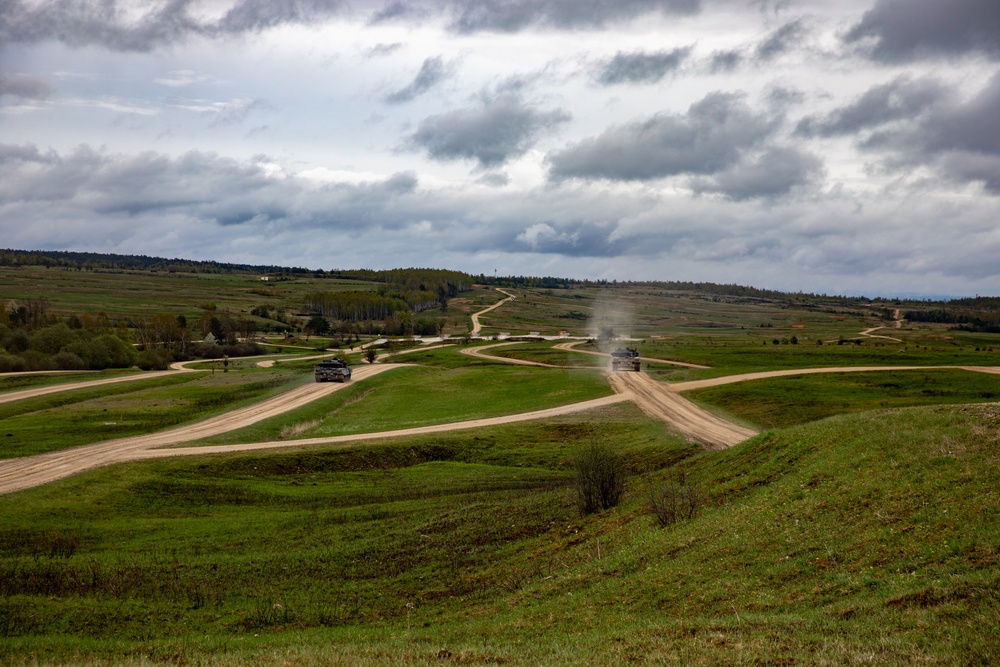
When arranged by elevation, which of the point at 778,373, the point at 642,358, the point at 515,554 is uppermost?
the point at 778,373

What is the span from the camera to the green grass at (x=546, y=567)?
1250 cm

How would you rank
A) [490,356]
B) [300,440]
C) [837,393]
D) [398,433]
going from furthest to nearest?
[490,356], [837,393], [398,433], [300,440]

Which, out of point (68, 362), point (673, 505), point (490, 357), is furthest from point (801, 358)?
point (68, 362)

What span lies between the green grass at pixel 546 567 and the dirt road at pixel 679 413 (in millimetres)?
7940

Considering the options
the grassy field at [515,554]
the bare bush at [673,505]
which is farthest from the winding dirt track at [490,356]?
→ the bare bush at [673,505]

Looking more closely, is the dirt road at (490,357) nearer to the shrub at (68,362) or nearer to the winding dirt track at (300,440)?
the winding dirt track at (300,440)

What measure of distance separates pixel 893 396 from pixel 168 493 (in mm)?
51410

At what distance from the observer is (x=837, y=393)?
56906 mm

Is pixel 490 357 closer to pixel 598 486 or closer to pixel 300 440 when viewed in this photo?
pixel 300 440

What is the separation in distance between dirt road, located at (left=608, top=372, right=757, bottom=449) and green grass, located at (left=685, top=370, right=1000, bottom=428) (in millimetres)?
2687

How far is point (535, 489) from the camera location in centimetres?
3294

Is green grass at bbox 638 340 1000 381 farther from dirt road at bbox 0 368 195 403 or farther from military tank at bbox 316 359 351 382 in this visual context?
dirt road at bbox 0 368 195 403

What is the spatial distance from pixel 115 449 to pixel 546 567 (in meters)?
29.5

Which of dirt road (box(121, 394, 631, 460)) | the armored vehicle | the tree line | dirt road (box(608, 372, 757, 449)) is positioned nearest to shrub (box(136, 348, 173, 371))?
the tree line
